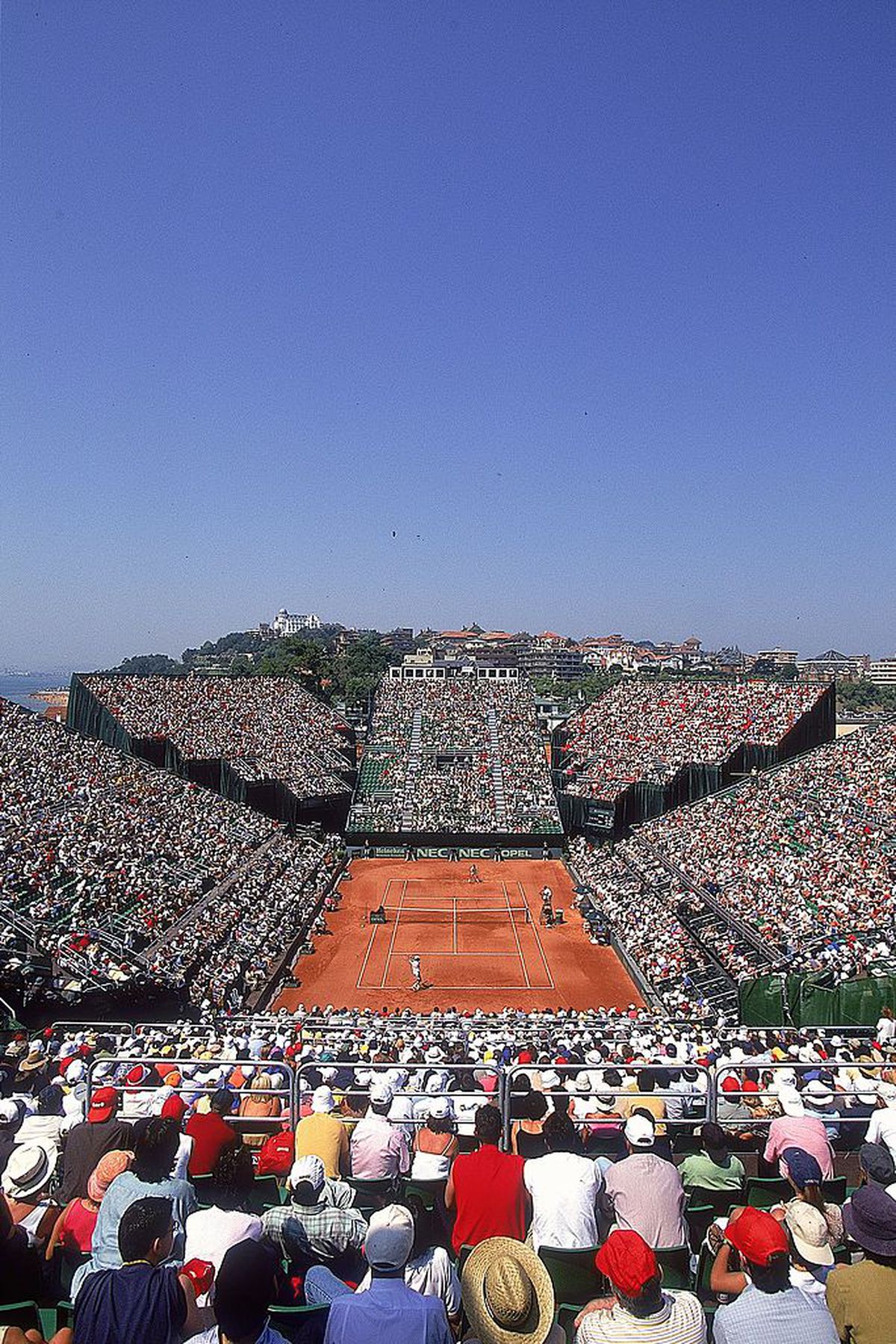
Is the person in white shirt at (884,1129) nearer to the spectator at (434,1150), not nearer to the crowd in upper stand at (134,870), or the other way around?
the spectator at (434,1150)

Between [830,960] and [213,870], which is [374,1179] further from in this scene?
[213,870]

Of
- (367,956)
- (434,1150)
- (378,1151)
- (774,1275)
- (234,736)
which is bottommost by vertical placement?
(367,956)

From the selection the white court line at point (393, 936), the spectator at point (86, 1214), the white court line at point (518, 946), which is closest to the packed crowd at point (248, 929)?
the white court line at point (393, 936)

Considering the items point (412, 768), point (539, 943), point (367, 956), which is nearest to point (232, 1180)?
point (367, 956)

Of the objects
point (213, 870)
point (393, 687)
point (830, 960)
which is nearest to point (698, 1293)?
point (830, 960)

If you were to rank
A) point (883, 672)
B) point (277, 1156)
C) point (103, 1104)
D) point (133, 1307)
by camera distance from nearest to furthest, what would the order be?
point (133, 1307)
point (277, 1156)
point (103, 1104)
point (883, 672)

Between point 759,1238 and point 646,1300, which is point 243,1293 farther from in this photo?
point 759,1238
